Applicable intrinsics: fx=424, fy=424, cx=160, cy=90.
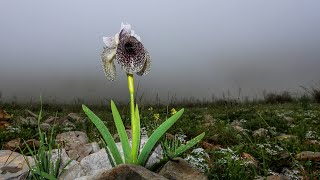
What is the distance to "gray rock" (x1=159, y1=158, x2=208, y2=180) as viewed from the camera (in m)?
4.01

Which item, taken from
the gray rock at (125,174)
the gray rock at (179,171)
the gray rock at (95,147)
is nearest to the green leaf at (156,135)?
the gray rock at (179,171)

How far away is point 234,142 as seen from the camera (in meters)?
7.55

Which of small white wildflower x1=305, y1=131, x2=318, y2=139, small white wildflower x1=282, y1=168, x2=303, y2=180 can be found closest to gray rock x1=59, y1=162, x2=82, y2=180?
small white wildflower x1=282, y1=168, x2=303, y2=180

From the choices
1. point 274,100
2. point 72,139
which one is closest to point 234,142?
point 72,139

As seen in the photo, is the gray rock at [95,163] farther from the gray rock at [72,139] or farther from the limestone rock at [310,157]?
the limestone rock at [310,157]

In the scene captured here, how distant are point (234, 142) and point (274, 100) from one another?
14587mm

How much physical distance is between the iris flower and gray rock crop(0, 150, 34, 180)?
1689 millimetres

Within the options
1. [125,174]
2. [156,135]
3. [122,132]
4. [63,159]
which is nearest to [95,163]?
[63,159]

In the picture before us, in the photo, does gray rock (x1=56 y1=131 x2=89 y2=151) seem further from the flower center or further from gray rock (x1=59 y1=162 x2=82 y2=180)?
the flower center

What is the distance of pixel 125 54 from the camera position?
4035 millimetres

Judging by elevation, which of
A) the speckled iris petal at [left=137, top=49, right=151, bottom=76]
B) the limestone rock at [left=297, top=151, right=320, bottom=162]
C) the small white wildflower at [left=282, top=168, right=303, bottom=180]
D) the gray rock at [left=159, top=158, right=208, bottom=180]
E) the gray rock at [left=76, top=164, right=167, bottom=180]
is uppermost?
the speckled iris petal at [left=137, top=49, right=151, bottom=76]

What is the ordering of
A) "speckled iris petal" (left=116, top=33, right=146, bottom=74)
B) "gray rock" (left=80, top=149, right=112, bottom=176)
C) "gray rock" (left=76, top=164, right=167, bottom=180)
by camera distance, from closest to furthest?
1. "gray rock" (left=76, top=164, right=167, bottom=180)
2. "speckled iris petal" (left=116, top=33, right=146, bottom=74)
3. "gray rock" (left=80, top=149, right=112, bottom=176)

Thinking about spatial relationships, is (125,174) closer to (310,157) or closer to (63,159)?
(63,159)

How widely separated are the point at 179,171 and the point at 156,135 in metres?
0.41
